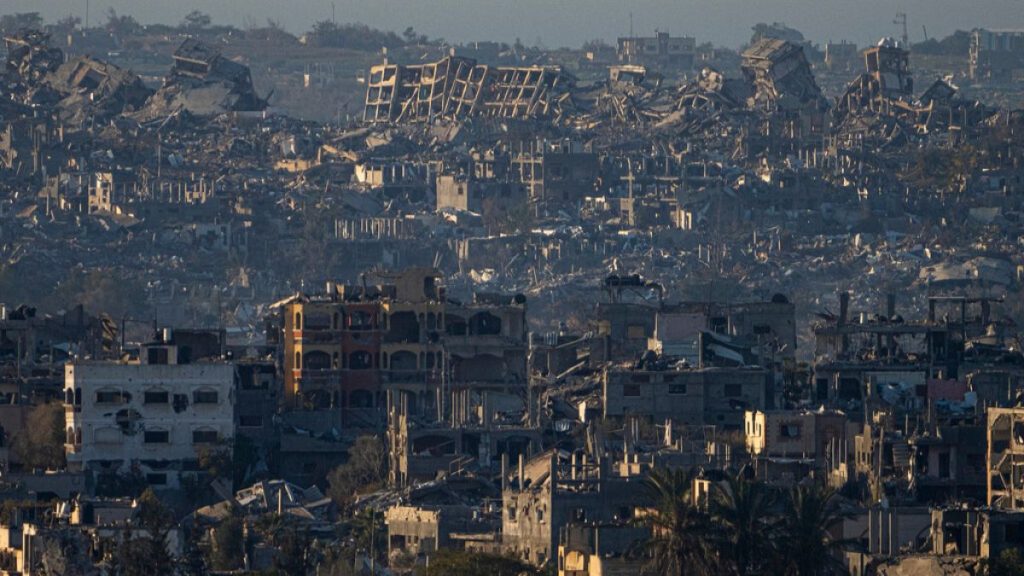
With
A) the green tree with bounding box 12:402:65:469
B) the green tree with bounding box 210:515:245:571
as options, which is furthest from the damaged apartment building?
the green tree with bounding box 210:515:245:571

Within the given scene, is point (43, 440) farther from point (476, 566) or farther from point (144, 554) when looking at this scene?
point (144, 554)

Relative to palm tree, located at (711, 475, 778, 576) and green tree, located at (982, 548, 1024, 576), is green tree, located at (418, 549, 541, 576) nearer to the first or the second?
palm tree, located at (711, 475, 778, 576)

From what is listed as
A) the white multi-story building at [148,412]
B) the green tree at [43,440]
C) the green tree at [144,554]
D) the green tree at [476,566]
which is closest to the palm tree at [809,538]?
the green tree at [476,566]

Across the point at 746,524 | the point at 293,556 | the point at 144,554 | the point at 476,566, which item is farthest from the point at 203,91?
the point at 144,554

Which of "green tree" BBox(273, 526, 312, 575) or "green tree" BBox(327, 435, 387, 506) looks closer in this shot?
"green tree" BBox(273, 526, 312, 575)

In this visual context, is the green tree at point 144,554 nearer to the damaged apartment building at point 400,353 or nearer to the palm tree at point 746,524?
the palm tree at point 746,524

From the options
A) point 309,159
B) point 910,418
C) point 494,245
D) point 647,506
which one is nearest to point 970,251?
point 494,245

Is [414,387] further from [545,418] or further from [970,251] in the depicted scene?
[970,251]
